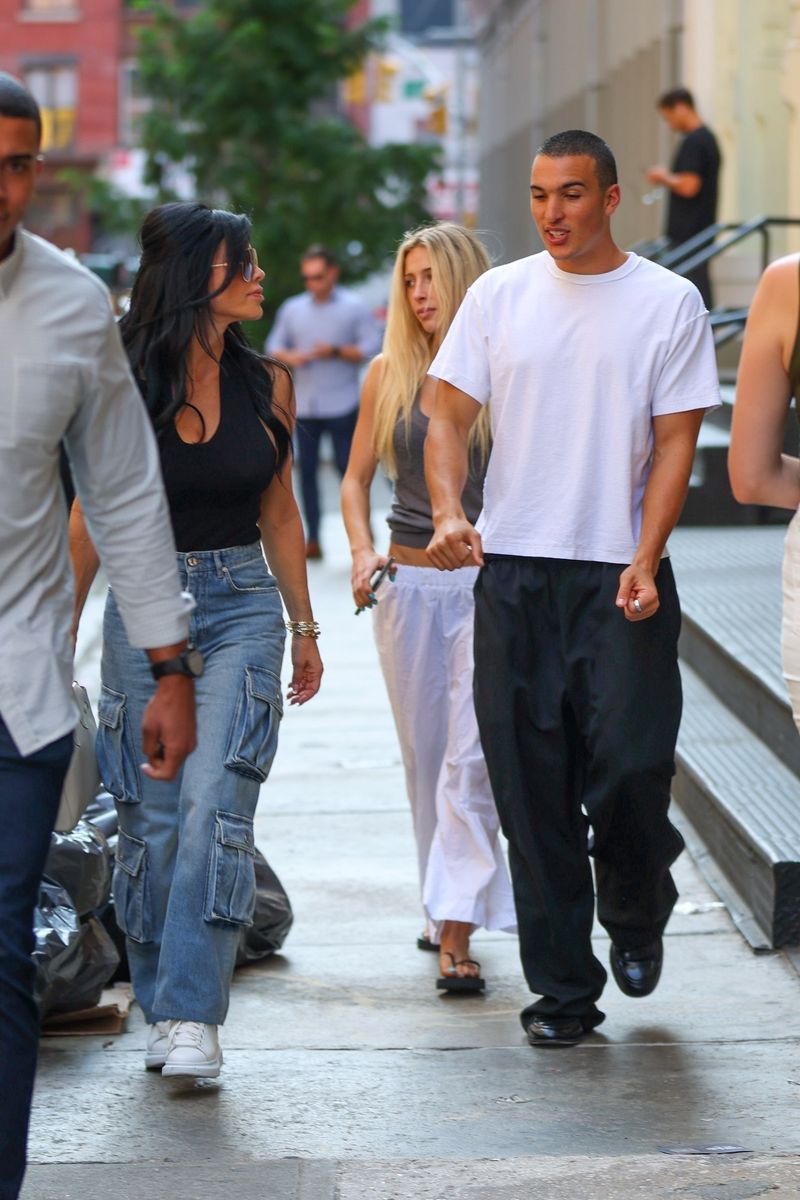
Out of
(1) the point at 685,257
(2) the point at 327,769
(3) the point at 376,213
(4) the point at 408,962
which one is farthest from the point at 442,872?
(3) the point at 376,213

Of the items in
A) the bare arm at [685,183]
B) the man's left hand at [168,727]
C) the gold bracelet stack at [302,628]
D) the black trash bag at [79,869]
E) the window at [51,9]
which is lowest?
the black trash bag at [79,869]

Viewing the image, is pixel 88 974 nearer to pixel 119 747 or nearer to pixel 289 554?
pixel 119 747

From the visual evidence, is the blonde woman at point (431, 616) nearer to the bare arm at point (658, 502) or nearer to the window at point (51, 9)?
the bare arm at point (658, 502)

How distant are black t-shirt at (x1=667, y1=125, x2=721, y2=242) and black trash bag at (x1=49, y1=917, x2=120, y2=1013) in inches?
419

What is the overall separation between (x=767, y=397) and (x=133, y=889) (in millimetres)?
1902

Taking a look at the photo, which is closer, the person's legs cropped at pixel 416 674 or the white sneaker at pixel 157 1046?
the white sneaker at pixel 157 1046

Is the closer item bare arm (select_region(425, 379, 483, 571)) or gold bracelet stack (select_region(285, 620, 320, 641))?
bare arm (select_region(425, 379, 483, 571))

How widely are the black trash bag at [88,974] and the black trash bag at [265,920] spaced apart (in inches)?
20.9

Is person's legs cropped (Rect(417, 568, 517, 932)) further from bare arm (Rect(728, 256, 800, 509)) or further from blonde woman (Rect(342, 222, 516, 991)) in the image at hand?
bare arm (Rect(728, 256, 800, 509))

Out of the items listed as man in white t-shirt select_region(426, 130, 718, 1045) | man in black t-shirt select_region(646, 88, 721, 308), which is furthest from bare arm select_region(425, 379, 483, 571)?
man in black t-shirt select_region(646, 88, 721, 308)

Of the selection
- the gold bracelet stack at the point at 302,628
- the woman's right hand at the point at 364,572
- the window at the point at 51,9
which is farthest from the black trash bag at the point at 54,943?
the window at the point at 51,9

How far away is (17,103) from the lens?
3117 millimetres

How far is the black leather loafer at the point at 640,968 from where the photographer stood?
494 centimetres

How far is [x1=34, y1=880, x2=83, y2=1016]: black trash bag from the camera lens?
4785mm
